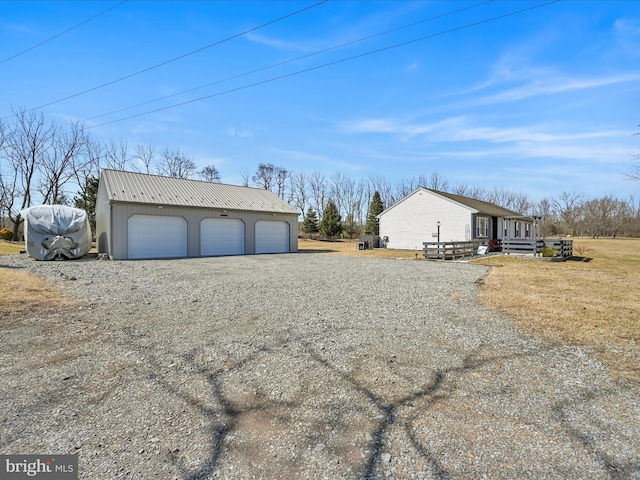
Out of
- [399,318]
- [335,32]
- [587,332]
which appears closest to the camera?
[587,332]

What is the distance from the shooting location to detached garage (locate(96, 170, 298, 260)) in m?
15.5

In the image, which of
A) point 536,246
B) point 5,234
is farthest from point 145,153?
point 536,246

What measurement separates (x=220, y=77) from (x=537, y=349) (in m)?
12.9

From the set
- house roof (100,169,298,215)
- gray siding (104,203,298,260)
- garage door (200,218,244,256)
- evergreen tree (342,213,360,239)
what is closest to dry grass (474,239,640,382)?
gray siding (104,203,298,260)

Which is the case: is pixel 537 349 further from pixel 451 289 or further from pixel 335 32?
pixel 335 32

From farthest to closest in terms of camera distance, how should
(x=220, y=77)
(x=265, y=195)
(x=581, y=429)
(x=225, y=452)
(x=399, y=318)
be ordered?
(x=265, y=195) < (x=220, y=77) < (x=399, y=318) < (x=581, y=429) < (x=225, y=452)

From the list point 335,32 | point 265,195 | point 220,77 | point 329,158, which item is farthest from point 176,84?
point 329,158

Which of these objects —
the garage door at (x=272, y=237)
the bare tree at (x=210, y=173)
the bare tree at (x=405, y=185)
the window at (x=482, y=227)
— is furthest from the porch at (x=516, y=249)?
the bare tree at (x=210, y=173)

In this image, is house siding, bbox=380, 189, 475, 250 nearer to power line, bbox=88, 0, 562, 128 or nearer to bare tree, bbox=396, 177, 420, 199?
power line, bbox=88, 0, 562, 128

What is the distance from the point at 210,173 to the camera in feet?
157

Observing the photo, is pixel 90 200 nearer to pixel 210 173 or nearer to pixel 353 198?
pixel 210 173

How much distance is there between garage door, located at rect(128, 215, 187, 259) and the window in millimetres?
18735

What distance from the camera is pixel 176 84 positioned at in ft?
42.0

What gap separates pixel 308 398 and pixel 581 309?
599cm
